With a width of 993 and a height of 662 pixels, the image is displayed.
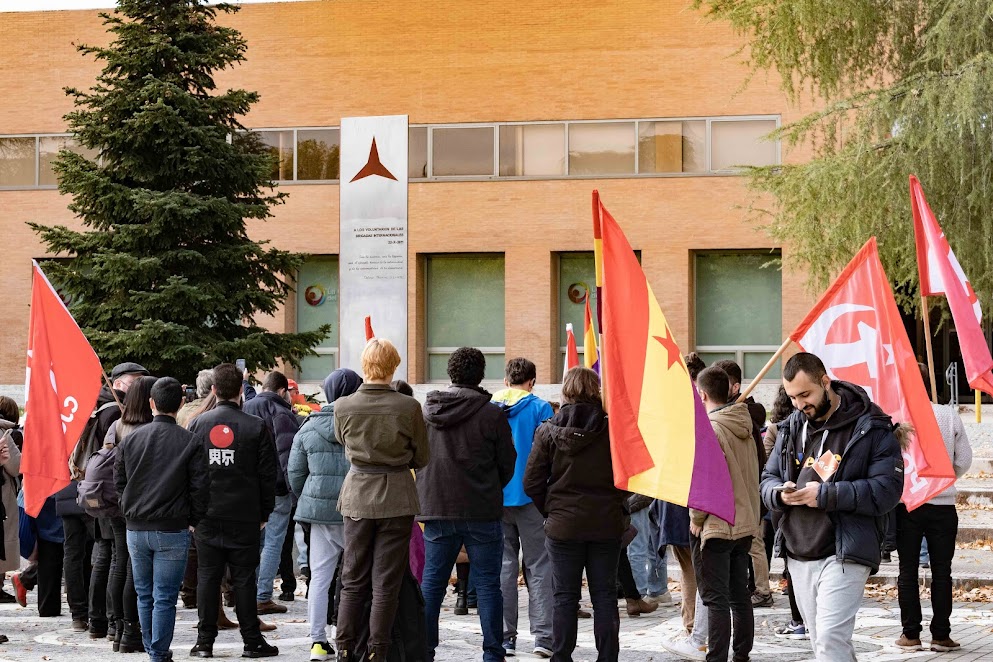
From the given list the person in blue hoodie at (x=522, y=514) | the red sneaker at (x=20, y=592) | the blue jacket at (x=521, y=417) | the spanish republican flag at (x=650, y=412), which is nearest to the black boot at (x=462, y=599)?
the person in blue hoodie at (x=522, y=514)

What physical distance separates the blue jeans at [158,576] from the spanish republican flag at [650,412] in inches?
117

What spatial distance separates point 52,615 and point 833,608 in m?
7.09

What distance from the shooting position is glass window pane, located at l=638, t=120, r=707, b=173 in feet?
107

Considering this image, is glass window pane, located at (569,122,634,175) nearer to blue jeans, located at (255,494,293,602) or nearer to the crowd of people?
blue jeans, located at (255,494,293,602)

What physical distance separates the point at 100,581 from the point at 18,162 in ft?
92.4

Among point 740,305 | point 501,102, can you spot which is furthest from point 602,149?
point 740,305

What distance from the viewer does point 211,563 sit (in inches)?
351

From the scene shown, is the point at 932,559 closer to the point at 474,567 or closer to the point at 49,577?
the point at 474,567

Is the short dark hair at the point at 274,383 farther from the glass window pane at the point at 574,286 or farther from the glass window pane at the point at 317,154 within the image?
the glass window pane at the point at 317,154

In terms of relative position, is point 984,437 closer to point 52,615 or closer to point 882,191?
point 882,191

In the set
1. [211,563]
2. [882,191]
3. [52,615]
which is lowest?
[52,615]

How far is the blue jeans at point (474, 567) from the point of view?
833 centimetres

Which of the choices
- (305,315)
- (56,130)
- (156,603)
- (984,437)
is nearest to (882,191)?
(984,437)

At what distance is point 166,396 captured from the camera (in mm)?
8461
